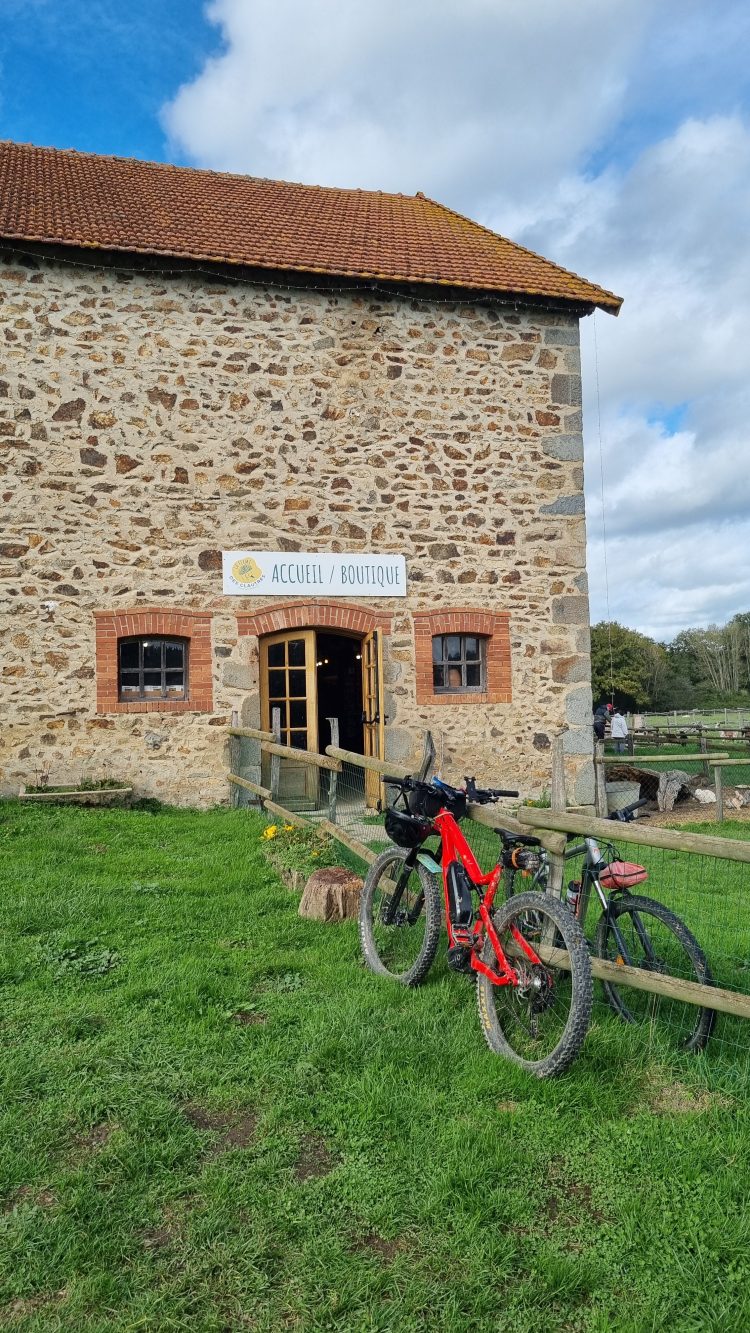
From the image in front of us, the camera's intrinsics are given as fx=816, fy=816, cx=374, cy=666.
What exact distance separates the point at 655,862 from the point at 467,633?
368cm

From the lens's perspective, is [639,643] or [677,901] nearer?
[677,901]

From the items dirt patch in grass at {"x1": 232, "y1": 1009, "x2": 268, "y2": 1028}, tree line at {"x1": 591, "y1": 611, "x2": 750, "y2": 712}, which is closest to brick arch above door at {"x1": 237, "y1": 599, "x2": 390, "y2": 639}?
dirt patch in grass at {"x1": 232, "y1": 1009, "x2": 268, "y2": 1028}

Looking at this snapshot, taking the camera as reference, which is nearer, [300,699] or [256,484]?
[256,484]

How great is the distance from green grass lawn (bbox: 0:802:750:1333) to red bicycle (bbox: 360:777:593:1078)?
143 millimetres

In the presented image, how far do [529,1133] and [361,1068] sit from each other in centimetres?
67

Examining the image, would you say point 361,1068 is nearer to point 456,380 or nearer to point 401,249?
point 456,380

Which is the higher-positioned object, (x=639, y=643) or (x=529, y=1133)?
(x=639, y=643)

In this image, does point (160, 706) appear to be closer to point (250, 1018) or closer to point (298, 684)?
point (298, 684)

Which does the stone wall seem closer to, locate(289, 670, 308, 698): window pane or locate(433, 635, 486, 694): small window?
locate(433, 635, 486, 694): small window

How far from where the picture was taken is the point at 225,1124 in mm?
2701

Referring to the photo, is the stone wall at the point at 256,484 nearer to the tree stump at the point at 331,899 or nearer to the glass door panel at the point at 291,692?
the glass door panel at the point at 291,692

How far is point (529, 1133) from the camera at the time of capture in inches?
102

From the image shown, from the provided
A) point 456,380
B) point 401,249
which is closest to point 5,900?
point 456,380

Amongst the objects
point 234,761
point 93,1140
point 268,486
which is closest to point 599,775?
point 234,761
